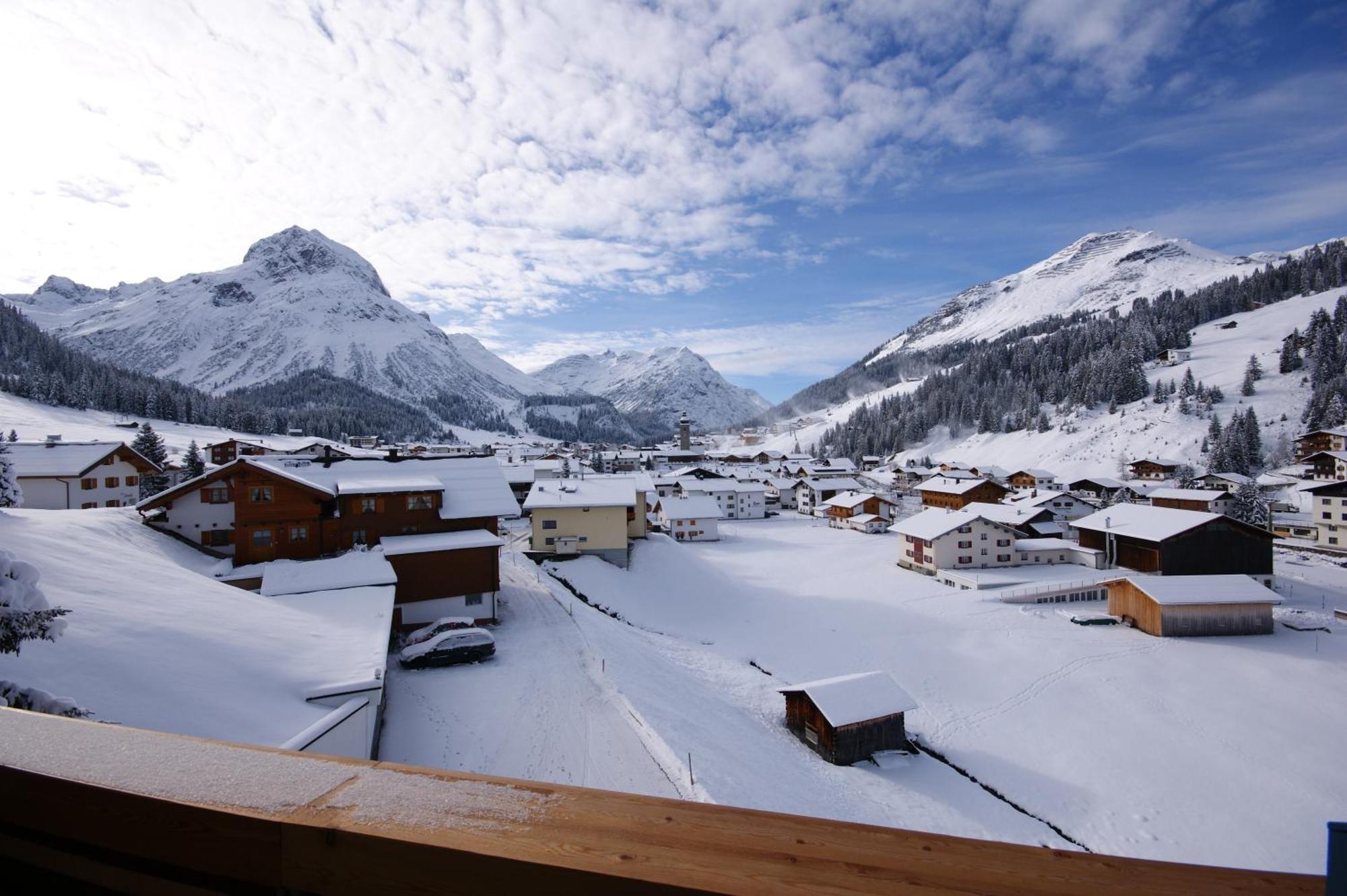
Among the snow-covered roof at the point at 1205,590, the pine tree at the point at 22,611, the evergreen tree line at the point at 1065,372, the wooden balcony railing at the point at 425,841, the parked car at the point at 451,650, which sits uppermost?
the evergreen tree line at the point at 1065,372

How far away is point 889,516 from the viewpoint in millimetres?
60469

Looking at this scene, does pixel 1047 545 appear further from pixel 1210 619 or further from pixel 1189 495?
pixel 1189 495

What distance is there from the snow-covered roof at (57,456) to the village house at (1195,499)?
253 feet

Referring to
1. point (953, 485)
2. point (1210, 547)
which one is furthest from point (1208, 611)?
point (953, 485)

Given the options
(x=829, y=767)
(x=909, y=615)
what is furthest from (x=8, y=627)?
(x=909, y=615)

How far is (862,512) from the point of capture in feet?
198

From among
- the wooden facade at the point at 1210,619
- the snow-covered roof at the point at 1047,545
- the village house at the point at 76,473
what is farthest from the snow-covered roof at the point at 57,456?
the snow-covered roof at the point at 1047,545

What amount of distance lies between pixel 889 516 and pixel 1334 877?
63635mm

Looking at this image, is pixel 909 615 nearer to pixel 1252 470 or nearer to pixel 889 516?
pixel 889 516

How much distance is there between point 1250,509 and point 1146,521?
1651 cm

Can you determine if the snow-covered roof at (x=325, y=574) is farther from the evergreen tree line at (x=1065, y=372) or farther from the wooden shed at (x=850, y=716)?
the evergreen tree line at (x=1065, y=372)

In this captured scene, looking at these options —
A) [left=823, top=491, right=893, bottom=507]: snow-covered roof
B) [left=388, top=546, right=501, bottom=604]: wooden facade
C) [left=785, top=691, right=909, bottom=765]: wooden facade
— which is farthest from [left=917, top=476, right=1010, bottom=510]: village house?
[left=388, top=546, right=501, bottom=604]: wooden facade

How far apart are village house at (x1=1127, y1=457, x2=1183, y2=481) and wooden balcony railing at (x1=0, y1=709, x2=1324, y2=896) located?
9280cm

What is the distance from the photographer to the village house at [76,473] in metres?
31.2
